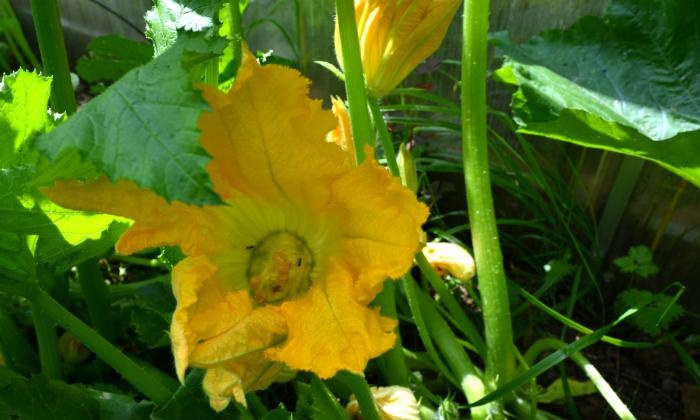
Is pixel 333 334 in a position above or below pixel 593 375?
above

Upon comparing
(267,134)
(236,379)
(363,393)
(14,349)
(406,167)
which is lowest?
(14,349)

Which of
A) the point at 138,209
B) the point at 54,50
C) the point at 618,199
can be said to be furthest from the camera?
the point at 618,199

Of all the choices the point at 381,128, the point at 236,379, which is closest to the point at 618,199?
the point at 381,128

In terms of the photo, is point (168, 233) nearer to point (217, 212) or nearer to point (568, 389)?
point (217, 212)

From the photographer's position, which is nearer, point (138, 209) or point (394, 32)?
point (138, 209)

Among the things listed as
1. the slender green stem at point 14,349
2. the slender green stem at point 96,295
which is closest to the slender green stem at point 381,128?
the slender green stem at point 96,295

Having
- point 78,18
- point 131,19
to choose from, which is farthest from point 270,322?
point 78,18

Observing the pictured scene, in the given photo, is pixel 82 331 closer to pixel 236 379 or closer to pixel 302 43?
pixel 236 379

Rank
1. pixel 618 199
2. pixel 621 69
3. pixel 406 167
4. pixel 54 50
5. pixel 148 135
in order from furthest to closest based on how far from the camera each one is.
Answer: pixel 618 199 < pixel 621 69 < pixel 406 167 < pixel 54 50 < pixel 148 135
